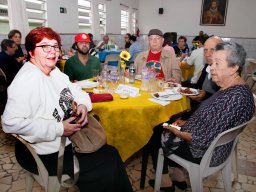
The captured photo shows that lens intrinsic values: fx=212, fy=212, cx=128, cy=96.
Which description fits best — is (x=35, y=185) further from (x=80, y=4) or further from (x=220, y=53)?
(x=80, y=4)

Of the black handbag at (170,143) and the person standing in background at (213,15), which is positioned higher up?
the person standing in background at (213,15)

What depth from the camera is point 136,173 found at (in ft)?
7.54

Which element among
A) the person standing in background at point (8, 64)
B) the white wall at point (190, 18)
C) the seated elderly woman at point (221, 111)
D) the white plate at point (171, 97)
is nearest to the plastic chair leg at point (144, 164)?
the seated elderly woman at point (221, 111)

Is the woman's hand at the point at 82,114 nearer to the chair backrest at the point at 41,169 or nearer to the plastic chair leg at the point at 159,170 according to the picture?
the chair backrest at the point at 41,169

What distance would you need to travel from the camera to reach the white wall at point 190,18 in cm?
980

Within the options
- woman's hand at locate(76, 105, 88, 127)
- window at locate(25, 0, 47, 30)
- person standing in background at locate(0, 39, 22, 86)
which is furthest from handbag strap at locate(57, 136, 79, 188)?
window at locate(25, 0, 47, 30)

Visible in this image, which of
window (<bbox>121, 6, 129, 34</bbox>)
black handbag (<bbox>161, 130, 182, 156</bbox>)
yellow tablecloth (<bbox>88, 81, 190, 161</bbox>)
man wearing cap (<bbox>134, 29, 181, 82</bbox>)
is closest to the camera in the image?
black handbag (<bbox>161, 130, 182, 156</bbox>)

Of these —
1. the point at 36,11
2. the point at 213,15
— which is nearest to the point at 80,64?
the point at 36,11

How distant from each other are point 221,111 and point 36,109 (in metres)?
1.17

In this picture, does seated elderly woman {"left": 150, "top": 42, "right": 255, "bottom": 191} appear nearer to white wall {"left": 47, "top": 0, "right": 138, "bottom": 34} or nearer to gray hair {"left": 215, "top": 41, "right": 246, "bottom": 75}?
gray hair {"left": 215, "top": 41, "right": 246, "bottom": 75}

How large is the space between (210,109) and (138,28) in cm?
1142

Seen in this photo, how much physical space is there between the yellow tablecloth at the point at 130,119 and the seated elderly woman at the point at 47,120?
0.29 metres

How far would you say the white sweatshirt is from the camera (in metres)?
1.21

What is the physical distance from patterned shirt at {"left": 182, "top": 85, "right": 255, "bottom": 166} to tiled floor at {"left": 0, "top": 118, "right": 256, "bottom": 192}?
0.87m
